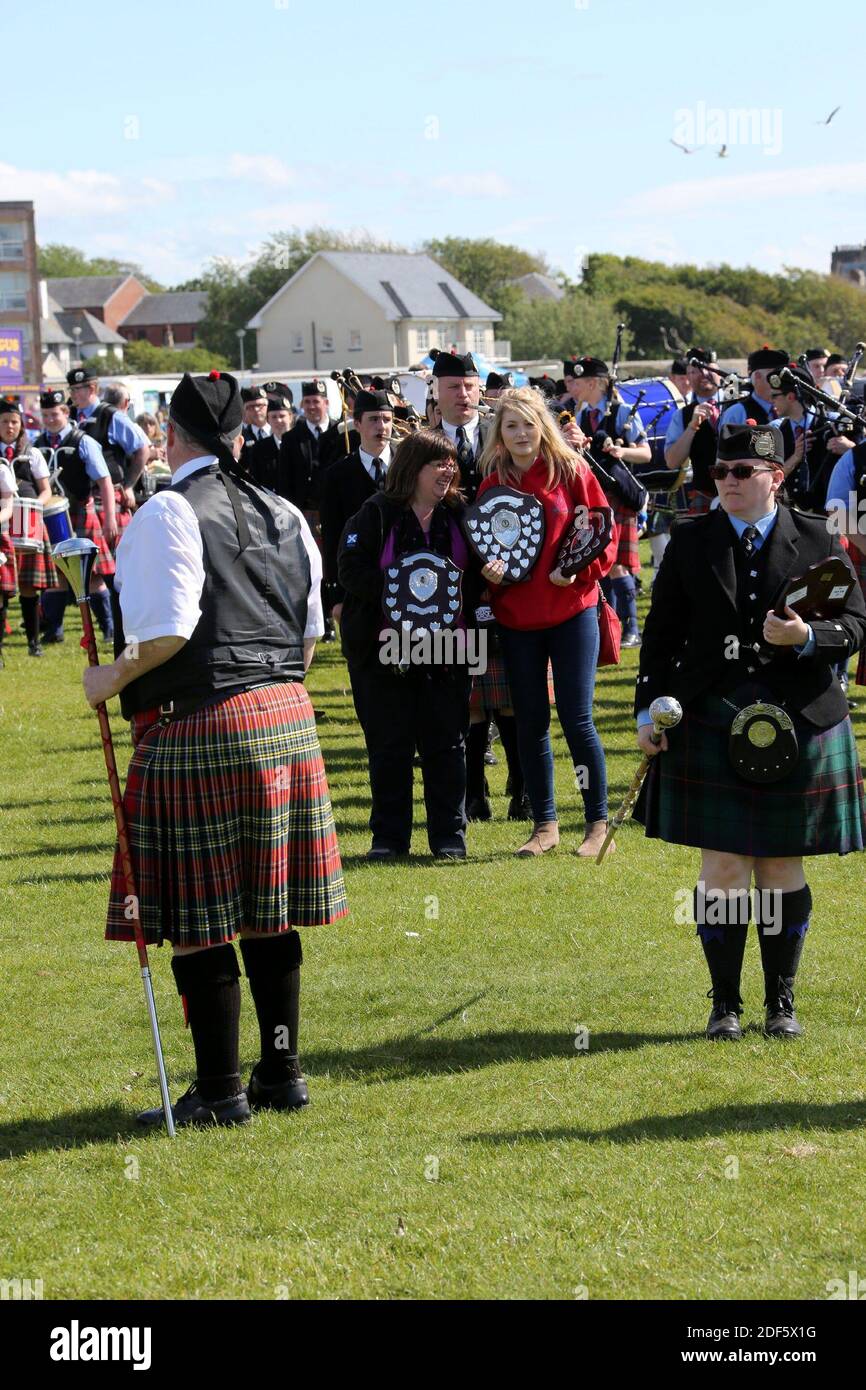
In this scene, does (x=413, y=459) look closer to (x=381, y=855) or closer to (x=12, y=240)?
(x=381, y=855)

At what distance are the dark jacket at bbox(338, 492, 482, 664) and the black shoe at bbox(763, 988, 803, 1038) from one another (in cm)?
263

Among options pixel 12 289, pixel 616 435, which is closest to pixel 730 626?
pixel 616 435

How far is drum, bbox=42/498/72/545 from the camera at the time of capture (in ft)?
43.6

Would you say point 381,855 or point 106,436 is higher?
point 106,436

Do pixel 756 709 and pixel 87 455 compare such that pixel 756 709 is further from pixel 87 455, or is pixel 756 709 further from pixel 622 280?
pixel 622 280

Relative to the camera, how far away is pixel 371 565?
7215 millimetres

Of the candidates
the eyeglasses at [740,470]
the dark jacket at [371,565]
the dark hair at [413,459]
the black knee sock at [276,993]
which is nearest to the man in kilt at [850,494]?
the dark jacket at [371,565]

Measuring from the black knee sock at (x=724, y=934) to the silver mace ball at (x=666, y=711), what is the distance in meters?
0.54

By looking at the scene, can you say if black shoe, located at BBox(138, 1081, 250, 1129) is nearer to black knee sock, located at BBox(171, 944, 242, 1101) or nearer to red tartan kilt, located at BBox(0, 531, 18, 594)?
black knee sock, located at BBox(171, 944, 242, 1101)

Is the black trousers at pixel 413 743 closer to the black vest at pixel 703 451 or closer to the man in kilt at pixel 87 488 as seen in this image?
the black vest at pixel 703 451

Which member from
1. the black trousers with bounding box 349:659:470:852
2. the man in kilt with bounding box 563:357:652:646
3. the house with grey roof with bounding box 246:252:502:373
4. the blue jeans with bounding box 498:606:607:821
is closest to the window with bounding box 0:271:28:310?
the house with grey roof with bounding box 246:252:502:373

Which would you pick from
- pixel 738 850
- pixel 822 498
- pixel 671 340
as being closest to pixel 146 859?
pixel 738 850

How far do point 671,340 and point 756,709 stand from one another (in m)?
69.3

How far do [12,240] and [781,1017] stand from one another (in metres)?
83.6
